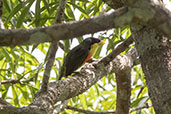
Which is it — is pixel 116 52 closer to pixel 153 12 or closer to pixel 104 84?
pixel 153 12

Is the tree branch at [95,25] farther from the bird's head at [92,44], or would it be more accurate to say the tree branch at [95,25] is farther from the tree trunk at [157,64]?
the bird's head at [92,44]

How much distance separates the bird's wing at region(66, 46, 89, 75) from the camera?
4.17 meters

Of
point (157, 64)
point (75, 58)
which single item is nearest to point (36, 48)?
point (75, 58)

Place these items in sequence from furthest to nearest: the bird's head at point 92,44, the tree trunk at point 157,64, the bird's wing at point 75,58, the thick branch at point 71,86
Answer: the bird's head at point 92,44
the bird's wing at point 75,58
the thick branch at point 71,86
the tree trunk at point 157,64

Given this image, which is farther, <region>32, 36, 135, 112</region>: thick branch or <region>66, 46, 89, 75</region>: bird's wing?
<region>66, 46, 89, 75</region>: bird's wing

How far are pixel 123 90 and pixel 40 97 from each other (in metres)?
1.50

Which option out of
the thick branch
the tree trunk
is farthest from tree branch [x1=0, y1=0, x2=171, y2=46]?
the thick branch

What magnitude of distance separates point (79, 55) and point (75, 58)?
0.30ft

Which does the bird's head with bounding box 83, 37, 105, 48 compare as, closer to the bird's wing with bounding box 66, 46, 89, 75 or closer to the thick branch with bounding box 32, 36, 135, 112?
the bird's wing with bounding box 66, 46, 89, 75

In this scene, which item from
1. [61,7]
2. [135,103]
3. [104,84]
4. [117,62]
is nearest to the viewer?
[61,7]

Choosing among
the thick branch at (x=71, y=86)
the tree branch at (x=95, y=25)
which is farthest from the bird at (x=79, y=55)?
the tree branch at (x=95, y=25)

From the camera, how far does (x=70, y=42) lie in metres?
3.00

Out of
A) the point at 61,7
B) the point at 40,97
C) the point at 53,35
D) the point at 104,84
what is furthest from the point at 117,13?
the point at 104,84

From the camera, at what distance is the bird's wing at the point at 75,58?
4.17m
